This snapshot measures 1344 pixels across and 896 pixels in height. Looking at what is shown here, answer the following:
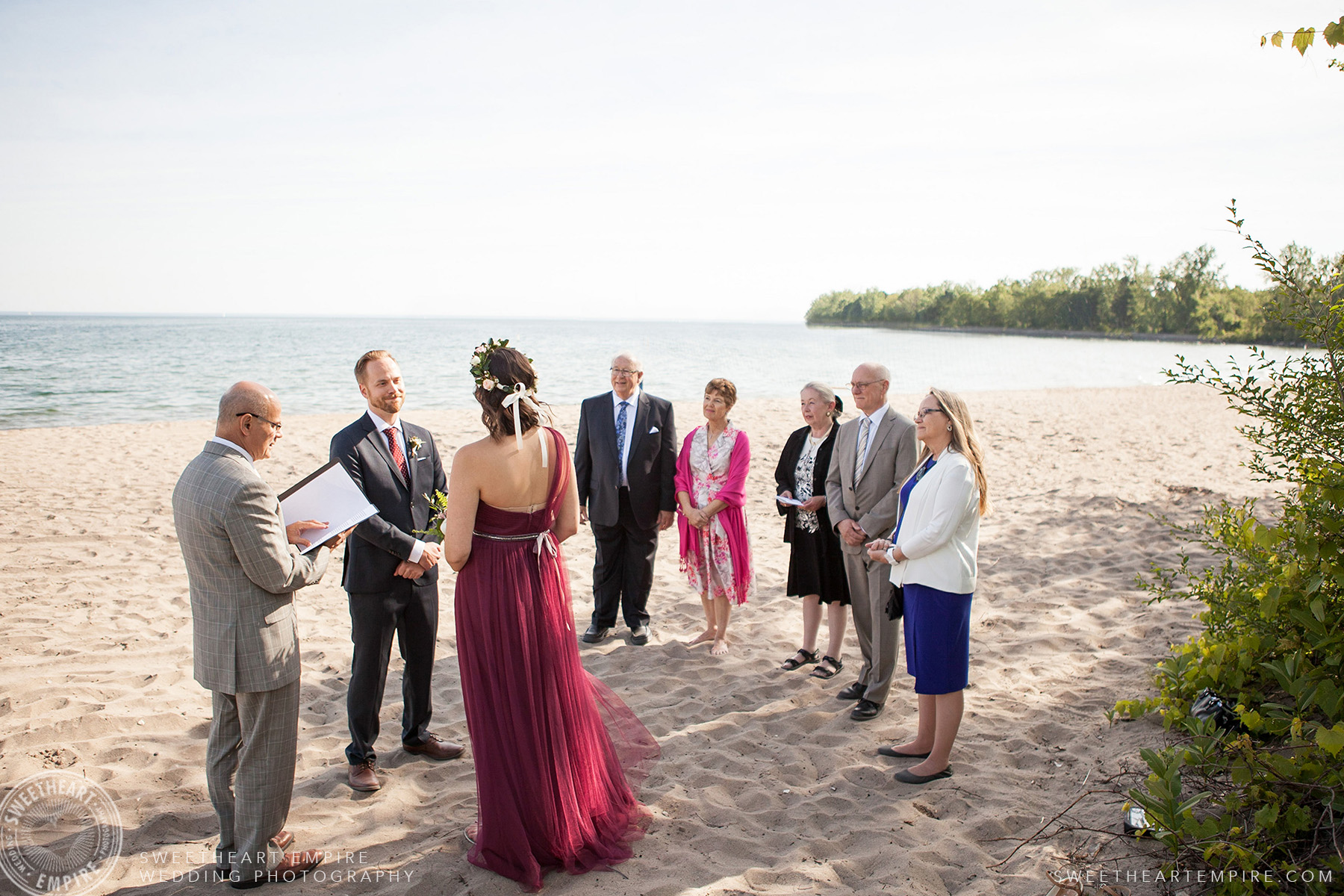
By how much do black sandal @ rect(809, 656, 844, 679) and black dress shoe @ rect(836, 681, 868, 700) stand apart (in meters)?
0.28

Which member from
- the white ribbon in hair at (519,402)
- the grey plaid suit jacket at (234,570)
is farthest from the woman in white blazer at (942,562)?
the grey plaid suit jacket at (234,570)

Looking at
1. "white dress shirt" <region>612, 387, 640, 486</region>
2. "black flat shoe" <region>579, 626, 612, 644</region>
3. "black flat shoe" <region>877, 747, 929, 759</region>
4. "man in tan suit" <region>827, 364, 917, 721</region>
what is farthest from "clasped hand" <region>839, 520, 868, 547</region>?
"black flat shoe" <region>579, 626, 612, 644</region>

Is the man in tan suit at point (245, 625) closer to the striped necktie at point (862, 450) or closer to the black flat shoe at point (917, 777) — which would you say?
the black flat shoe at point (917, 777)

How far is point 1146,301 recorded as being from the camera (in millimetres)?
79000

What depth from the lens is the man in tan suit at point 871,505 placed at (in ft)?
14.9

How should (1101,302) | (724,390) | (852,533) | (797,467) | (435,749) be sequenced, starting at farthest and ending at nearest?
(1101,302), (724,390), (797,467), (852,533), (435,749)

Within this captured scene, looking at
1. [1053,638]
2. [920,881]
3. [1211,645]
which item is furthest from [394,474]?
[1053,638]

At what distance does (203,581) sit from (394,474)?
1.17 metres

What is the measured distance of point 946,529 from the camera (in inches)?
145

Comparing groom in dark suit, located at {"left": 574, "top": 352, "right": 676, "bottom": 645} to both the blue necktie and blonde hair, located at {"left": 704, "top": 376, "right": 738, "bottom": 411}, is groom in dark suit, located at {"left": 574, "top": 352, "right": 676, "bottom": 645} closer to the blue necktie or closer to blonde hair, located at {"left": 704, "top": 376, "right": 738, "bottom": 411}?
the blue necktie

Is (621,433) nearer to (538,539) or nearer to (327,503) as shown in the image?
(538,539)

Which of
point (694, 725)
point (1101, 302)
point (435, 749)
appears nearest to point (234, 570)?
point (435, 749)

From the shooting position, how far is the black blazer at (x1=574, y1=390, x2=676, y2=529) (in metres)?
5.84

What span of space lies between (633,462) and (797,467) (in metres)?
1.31
